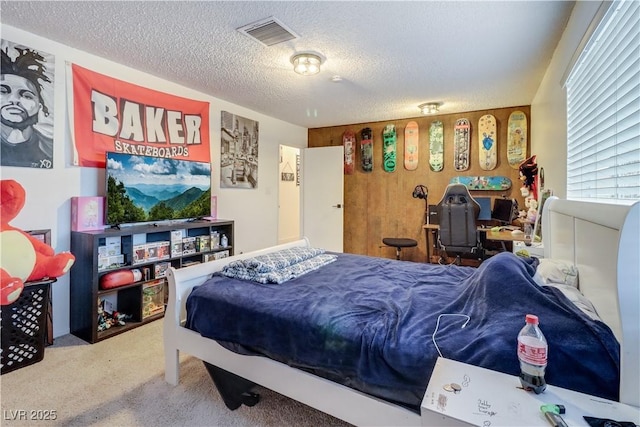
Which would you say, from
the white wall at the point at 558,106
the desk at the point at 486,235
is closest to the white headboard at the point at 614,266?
the white wall at the point at 558,106

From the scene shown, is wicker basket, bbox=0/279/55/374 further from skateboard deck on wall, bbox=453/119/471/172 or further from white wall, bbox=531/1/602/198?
skateboard deck on wall, bbox=453/119/471/172

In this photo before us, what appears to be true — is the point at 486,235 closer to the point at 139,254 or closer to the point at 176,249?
the point at 176,249

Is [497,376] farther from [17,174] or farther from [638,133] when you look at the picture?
[17,174]

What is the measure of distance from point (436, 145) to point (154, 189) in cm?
369

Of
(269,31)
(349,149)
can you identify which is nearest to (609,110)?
(269,31)

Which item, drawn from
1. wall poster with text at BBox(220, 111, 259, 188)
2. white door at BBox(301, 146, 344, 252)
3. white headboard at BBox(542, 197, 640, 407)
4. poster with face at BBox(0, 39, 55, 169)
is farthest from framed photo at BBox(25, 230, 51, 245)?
white door at BBox(301, 146, 344, 252)

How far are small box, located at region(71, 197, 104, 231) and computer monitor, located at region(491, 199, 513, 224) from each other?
14.2 ft

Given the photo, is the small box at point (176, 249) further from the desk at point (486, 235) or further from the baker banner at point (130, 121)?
the desk at point (486, 235)

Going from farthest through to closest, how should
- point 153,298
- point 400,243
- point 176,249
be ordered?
1. point 400,243
2. point 176,249
3. point 153,298

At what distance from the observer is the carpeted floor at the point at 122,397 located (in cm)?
155

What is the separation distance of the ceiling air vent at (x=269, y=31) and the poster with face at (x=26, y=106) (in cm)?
153

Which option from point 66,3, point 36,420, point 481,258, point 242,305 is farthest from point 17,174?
point 481,258

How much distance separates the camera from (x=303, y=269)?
6.95 feet

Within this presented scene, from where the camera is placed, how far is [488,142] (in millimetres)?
4188
